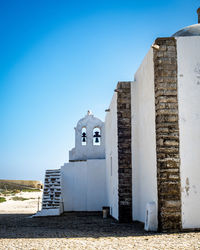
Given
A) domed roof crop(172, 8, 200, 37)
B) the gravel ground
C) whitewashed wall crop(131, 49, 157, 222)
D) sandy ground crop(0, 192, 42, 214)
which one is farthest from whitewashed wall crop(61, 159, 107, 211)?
domed roof crop(172, 8, 200, 37)

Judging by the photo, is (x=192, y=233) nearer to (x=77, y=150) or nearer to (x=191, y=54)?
(x=191, y=54)

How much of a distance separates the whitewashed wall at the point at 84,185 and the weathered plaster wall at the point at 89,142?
0.92 metres

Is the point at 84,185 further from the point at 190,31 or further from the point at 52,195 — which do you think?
the point at 190,31

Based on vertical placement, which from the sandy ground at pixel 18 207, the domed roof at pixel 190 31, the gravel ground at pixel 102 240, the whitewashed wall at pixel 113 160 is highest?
the domed roof at pixel 190 31

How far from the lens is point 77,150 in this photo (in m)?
17.3

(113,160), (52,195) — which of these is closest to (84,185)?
(52,195)

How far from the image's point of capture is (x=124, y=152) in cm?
1024

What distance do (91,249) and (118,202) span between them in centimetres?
433

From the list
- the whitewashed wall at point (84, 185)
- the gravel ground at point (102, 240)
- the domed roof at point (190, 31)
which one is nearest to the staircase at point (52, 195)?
the whitewashed wall at point (84, 185)

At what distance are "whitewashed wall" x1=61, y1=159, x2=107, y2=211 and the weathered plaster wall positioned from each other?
0.92 m

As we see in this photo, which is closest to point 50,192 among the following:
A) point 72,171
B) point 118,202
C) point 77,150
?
point 72,171

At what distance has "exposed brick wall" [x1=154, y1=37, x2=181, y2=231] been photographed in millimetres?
7590

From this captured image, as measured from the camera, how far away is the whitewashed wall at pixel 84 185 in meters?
15.8

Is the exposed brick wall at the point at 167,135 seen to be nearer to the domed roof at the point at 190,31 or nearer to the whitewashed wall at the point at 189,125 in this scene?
the whitewashed wall at the point at 189,125
